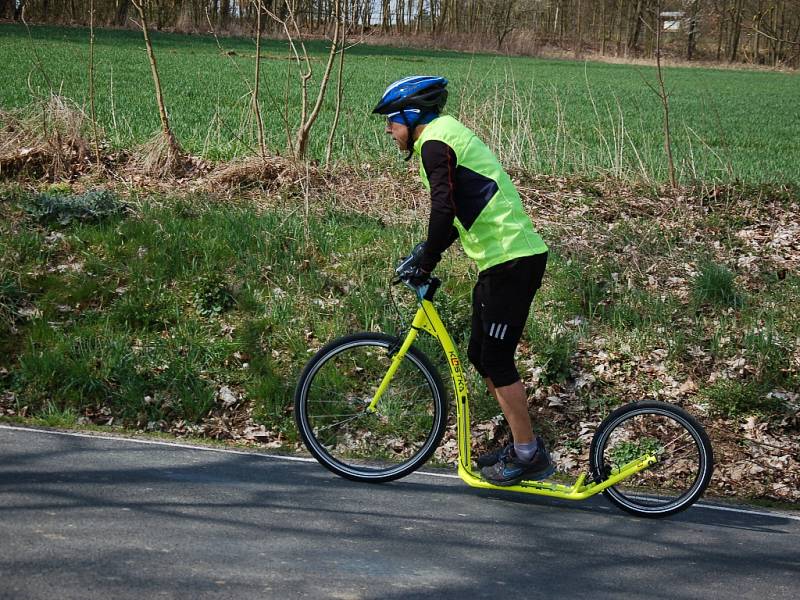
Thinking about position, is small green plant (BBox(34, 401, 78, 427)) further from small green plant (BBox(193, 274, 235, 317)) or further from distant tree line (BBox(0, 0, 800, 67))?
distant tree line (BBox(0, 0, 800, 67))

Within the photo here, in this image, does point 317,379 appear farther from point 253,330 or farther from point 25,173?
point 25,173

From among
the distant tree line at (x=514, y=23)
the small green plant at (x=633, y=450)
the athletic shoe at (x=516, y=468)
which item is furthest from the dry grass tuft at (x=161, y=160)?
the distant tree line at (x=514, y=23)

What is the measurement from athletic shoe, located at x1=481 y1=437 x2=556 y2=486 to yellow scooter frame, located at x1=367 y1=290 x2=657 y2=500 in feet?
0.14

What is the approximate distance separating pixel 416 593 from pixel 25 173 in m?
8.97

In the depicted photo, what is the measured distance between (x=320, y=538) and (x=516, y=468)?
1.19m

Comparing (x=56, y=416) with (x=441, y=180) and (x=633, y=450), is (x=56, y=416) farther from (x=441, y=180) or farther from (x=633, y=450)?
(x=633, y=450)

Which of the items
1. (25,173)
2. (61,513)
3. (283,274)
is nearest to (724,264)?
(283,274)

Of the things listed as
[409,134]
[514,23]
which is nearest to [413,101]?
[409,134]

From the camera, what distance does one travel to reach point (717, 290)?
8555 millimetres

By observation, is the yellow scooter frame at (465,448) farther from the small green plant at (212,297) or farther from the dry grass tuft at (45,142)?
the dry grass tuft at (45,142)

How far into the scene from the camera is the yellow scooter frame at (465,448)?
5383 millimetres

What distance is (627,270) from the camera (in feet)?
29.6

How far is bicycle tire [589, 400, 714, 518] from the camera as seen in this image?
529 cm

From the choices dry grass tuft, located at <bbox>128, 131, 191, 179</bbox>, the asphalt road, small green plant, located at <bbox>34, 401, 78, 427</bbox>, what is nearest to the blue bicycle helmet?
the asphalt road
